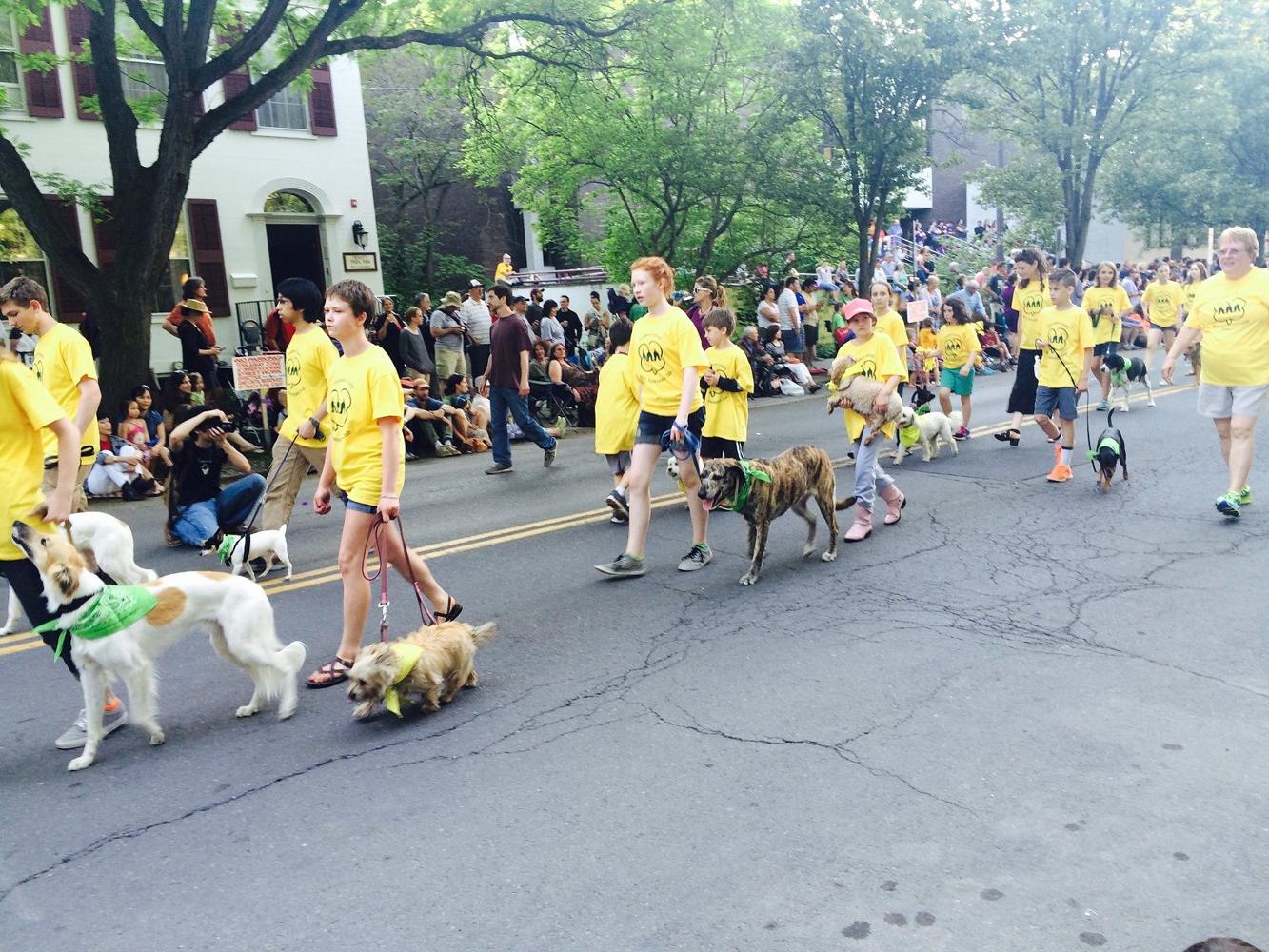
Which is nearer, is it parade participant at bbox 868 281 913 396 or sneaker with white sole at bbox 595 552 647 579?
sneaker with white sole at bbox 595 552 647 579

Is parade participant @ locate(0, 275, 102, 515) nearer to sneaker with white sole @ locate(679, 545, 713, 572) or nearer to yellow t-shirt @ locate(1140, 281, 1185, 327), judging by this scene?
sneaker with white sole @ locate(679, 545, 713, 572)

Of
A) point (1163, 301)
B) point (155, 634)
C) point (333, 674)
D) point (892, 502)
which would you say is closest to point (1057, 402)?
point (892, 502)

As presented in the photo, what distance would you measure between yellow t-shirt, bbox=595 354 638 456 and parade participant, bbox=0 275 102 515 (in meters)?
3.99

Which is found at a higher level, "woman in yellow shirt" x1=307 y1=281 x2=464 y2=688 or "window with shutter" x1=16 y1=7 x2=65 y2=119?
"window with shutter" x1=16 y1=7 x2=65 y2=119

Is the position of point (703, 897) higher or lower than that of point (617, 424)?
lower

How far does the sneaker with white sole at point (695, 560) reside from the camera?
25.2 feet

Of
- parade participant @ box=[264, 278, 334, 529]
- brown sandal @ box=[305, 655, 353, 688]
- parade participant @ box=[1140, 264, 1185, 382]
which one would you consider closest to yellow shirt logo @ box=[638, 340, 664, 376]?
parade participant @ box=[264, 278, 334, 529]

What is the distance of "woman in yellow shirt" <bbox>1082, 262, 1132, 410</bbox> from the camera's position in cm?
1429

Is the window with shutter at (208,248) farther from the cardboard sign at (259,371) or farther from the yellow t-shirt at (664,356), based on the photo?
the yellow t-shirt at (664,356)

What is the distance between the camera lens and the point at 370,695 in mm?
5020

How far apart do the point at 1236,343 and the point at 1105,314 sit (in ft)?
21.1

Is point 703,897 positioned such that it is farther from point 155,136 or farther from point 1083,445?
point 155,136

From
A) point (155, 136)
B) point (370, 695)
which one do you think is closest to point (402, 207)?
point (155, 136)

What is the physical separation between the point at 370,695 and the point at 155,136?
17983 mm
